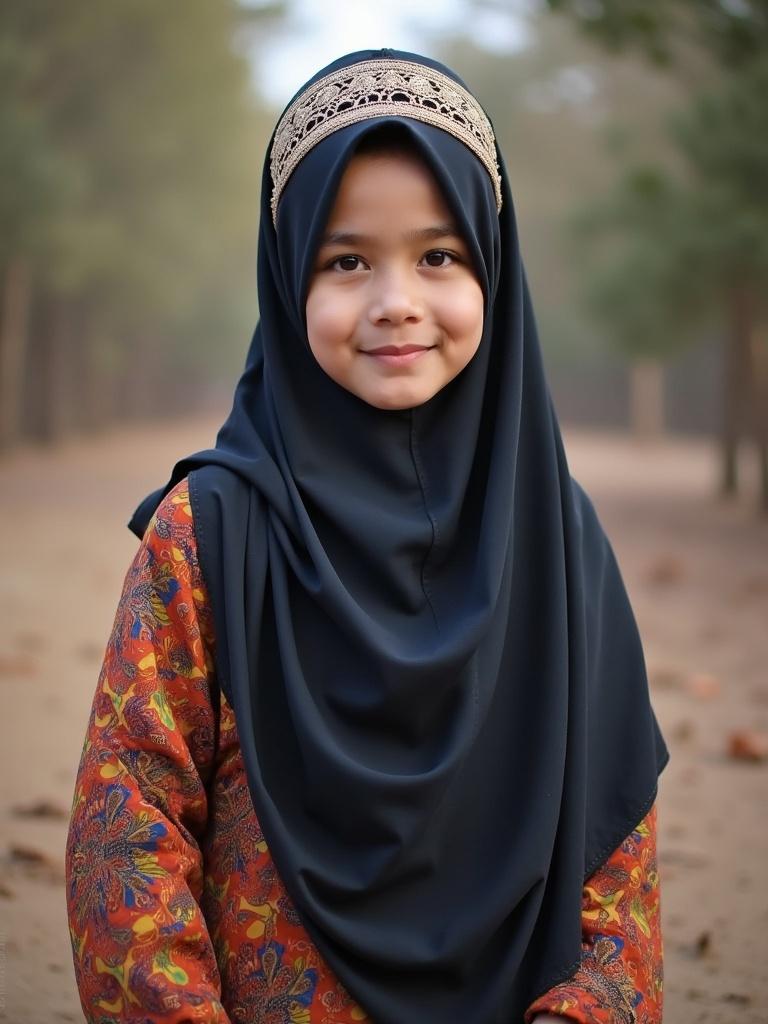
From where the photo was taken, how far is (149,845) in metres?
1.43

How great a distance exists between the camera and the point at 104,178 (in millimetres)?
17906

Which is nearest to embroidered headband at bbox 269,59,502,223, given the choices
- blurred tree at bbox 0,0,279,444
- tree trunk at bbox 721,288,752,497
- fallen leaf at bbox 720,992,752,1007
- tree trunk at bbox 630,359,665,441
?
fallen leaf at bbox 720,992,752,1007

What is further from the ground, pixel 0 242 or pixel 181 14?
pixel 181 14

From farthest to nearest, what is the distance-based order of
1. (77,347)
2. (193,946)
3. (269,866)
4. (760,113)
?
(77,347), (760,113), (269,866), (193,946)

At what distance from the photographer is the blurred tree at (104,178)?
45.4 ft

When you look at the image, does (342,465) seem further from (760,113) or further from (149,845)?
(760,113)

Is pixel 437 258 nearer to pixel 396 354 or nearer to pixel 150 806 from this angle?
pixel 396 354

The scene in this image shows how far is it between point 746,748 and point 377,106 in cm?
320

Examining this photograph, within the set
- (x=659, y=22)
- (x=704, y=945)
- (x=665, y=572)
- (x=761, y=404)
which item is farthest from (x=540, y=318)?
(x=704, y=945)

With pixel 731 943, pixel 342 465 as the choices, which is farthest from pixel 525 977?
pixel 731 943

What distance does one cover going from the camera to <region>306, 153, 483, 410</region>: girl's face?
154 cm

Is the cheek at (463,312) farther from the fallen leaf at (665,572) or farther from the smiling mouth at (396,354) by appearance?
the fallen leaf at (665,572)

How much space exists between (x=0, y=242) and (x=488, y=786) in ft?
43.0

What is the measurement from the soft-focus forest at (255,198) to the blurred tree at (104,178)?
0.04m
